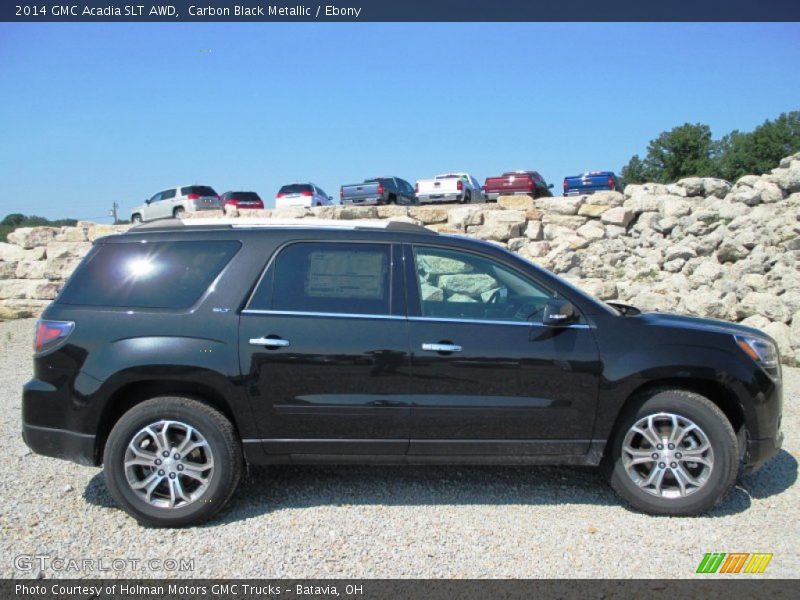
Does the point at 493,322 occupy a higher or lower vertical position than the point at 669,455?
higher

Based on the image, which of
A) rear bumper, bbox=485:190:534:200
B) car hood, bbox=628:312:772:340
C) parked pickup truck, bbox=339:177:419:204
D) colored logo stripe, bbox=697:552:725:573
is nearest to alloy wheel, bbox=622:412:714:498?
colored logo stripe, bbox=697:552:725:573

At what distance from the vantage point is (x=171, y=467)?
4.09m

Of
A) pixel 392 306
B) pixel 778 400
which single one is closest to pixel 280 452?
pixel 392 306

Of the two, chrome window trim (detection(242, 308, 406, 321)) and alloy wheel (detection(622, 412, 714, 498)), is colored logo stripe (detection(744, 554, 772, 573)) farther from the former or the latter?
chrome window trim (detection(242, 308, 406, 321))

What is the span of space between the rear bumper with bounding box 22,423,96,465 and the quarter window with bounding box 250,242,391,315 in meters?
1.36

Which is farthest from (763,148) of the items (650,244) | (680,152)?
(650,244)

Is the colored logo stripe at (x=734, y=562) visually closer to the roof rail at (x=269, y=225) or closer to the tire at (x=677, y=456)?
the tire at (x=677, y=456)

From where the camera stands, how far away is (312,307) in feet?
14.0

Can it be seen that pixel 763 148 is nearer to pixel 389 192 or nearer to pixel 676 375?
pixel 389 192

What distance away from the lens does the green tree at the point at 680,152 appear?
49094mm

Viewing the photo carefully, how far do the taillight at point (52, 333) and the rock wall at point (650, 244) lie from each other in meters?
8.37

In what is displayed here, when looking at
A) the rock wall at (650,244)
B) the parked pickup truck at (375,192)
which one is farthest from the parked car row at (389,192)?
the rock wall at (650,244)

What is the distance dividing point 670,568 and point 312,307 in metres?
2.60

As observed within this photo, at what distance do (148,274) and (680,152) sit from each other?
52.5 meters
